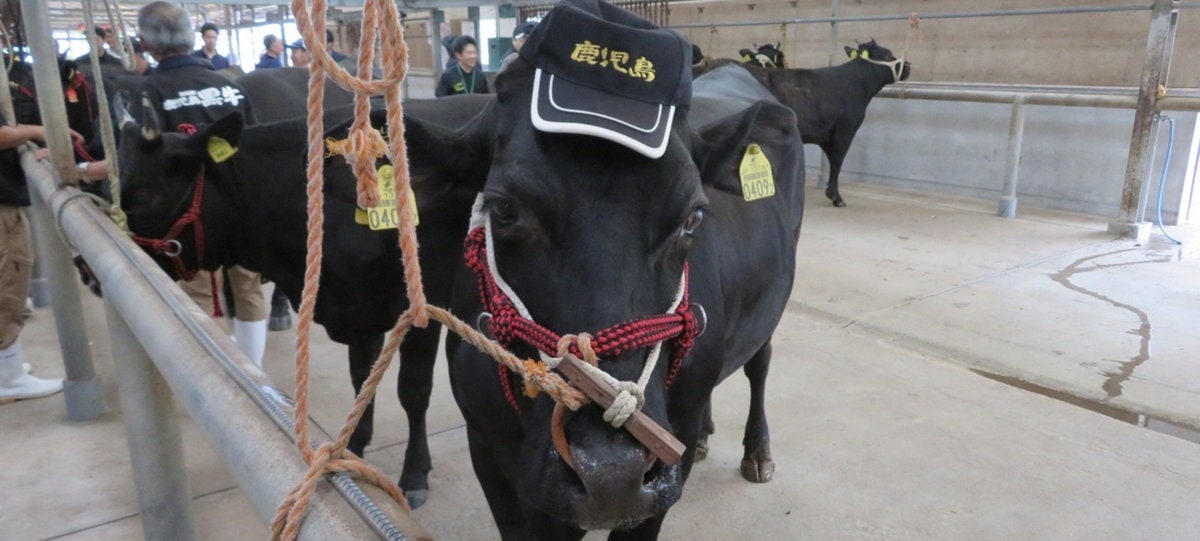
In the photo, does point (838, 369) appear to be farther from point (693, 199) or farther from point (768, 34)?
point (768, 34)

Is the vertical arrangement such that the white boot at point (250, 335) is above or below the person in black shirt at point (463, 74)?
below

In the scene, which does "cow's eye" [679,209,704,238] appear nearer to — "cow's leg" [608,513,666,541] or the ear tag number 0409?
"cow's leg" [608,513,666,541]

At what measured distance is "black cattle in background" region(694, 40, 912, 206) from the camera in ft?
27.3

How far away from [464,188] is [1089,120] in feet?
24.6

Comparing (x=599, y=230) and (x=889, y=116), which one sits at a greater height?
(x=599, y=230)

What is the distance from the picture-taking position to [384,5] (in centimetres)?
90

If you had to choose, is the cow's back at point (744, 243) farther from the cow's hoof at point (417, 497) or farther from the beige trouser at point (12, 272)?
the beige trouser at point (12, 272)

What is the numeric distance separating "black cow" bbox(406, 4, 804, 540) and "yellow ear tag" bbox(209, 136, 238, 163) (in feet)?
4.73

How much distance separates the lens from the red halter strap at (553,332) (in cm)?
130

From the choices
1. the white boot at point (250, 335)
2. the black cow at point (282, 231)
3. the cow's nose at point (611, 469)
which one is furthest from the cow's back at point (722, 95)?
the white boot at point (250, 335)

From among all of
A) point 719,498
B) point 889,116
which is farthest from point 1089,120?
point 719,498

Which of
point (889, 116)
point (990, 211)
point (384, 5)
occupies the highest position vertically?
point (384, 5)

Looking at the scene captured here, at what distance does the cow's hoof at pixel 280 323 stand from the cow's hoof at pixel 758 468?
115 inches

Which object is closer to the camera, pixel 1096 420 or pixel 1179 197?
pixel 1096 420
